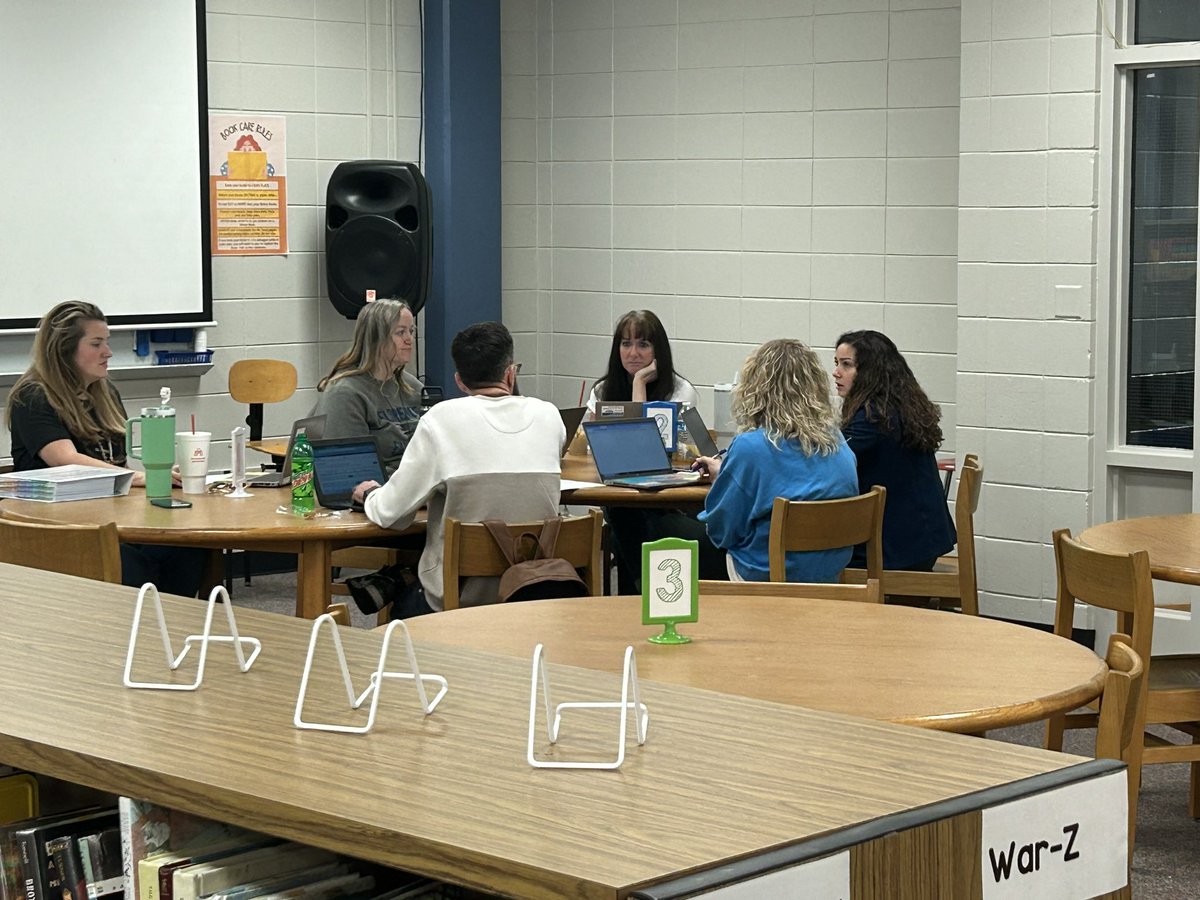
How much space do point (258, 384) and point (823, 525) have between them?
3.49 m

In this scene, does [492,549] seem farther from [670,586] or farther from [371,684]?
[371,684]

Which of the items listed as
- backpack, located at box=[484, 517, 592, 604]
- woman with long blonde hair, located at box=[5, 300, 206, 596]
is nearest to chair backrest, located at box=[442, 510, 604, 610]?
backpack, located at box=[484, 517, 592, 604]

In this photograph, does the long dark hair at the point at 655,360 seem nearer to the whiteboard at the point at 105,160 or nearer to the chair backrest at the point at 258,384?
the chair backrest at the point at 258,384

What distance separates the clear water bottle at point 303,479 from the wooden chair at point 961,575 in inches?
61.2

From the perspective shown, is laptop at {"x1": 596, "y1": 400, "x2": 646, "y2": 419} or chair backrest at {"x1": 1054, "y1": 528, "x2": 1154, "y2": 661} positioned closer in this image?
chair backrest at {"x1": 1054, "y1": 528, "x2": 1154, "y2": 661}

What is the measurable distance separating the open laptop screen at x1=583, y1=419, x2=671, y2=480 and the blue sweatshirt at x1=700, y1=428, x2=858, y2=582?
63 centimetres

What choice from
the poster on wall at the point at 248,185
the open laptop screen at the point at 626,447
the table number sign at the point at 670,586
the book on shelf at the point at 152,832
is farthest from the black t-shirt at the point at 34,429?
the book on shelf at the point at 152,832

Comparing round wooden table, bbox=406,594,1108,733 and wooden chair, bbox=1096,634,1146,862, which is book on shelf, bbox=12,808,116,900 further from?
wooden chair, bbox=1096,634,1146,862

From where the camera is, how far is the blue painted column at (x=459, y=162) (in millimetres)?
7648

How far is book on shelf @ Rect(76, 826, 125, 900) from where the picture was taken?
5.21 ft

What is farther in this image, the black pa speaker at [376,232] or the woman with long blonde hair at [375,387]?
the black pa speaker at [376,232]

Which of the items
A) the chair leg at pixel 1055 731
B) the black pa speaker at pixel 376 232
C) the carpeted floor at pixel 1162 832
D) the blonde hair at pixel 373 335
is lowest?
the carpeted floor at pixel 1162 832

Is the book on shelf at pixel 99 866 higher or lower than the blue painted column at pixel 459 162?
Result: lower

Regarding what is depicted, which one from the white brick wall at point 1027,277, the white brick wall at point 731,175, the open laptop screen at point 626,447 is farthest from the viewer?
the white brick wall at point 731,175
